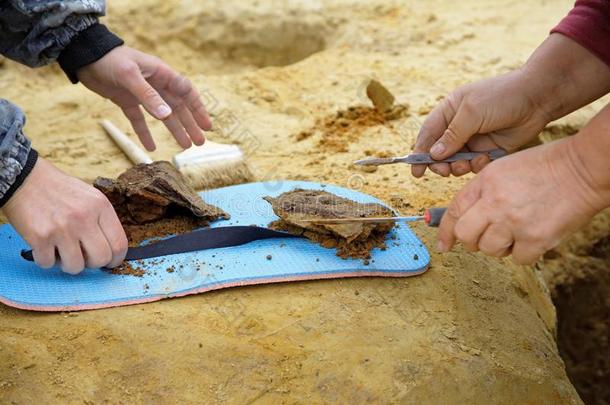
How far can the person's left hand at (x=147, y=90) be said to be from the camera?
2145mm

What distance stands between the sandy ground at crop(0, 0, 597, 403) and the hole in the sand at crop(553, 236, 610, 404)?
0.60m

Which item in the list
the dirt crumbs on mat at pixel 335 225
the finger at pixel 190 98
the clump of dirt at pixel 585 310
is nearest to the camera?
the dirt crumbs on mat at pixel 335 225

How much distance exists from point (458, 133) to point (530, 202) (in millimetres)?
594

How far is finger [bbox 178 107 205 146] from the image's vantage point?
246 centimetres

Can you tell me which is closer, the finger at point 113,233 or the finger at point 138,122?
the finger at point 113,233

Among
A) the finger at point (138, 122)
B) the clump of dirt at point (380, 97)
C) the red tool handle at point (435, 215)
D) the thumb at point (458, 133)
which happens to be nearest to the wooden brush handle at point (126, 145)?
the finger at point (138, 122)

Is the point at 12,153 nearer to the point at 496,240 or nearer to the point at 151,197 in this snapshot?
the point at 151,197

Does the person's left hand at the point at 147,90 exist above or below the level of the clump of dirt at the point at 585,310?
above

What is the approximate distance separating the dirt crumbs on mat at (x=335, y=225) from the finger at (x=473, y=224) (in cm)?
47

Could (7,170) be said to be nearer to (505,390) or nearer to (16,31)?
(16,31)

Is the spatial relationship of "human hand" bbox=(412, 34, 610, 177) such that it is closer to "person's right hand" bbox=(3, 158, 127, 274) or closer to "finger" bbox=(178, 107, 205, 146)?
A: "finger" bbox=(178, 107, 205, 146)

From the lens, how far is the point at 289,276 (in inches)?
77.2

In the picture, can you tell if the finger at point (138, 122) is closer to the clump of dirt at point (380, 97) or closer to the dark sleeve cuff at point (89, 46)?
the dark sleeve cuff at point (89, 46)

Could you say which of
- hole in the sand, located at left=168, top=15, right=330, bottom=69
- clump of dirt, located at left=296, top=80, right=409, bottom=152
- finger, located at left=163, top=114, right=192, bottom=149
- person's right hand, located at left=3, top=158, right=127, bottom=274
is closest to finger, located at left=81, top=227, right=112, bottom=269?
person's right hand, located at left=3, top=158, right=127, bottom=274
